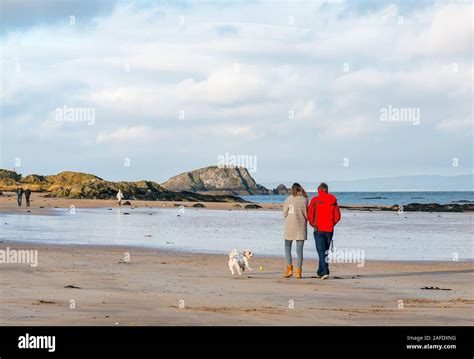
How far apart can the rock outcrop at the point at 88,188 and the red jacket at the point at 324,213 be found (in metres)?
61.0

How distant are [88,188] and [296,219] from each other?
63.0 meters

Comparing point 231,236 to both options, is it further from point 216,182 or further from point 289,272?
point 216,182

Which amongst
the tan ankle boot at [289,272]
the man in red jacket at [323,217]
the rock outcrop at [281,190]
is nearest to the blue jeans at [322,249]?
the man in red jacket at [323,217]

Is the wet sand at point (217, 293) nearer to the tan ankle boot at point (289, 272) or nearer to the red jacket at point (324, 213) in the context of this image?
the tan ankle boot at point (289, 272)

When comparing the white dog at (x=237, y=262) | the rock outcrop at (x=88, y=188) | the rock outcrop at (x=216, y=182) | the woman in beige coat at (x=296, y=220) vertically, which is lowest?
the white dog at (x=237, y=262)

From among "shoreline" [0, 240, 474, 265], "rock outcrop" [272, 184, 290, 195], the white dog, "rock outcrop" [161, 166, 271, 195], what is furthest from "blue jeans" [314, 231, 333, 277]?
"rock outcrop" [272, 184, 290, 195]

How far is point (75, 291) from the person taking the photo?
14.8 metres

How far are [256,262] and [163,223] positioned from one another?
718 inches

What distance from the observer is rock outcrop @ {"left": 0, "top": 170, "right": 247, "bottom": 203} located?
262 ft

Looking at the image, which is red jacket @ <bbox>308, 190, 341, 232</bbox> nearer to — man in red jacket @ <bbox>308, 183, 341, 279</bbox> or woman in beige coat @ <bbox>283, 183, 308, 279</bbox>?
man in red jacket @ <bbox>308, 183, 341, 279</bbox>

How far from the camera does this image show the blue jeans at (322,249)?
714 inches

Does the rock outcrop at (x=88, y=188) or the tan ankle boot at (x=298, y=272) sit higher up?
the rock outcrop at (x=88, y=188)
